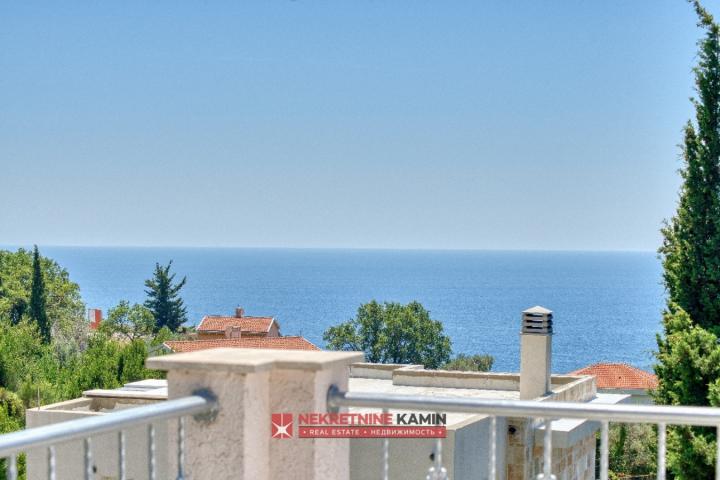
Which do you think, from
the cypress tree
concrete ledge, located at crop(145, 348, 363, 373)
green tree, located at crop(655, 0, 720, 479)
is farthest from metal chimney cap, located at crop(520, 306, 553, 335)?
concrete ledge, located at crop(145, 348, 363, 373)

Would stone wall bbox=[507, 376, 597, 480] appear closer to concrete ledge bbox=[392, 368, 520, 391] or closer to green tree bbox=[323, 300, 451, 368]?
concrete ledge bbox=[392, 368, 520, 391]

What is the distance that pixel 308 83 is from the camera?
146 m

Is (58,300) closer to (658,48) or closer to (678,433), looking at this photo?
(678,433)

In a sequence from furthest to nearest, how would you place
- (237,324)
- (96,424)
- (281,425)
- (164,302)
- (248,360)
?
1. (164,302)
2. (237,324)
3. (281,425)
4. (248,360)
5. (96,424)

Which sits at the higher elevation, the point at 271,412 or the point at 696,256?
the point at 696,256

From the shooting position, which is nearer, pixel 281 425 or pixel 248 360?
pixel 248 360

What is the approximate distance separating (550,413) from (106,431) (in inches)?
66.6

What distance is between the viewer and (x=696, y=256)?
66.1ft

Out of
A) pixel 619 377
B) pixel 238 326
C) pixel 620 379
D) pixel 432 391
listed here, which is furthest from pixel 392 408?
pixel 238 326

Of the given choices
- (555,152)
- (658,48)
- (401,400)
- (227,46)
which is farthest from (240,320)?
(658,48)

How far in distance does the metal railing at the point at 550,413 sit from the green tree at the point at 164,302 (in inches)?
2910

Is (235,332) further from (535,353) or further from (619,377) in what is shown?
(535,353)

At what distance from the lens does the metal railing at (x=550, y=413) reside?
11.8 ft

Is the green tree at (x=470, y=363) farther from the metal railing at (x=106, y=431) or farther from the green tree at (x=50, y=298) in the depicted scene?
the metal railing at (x=106, y=431)
